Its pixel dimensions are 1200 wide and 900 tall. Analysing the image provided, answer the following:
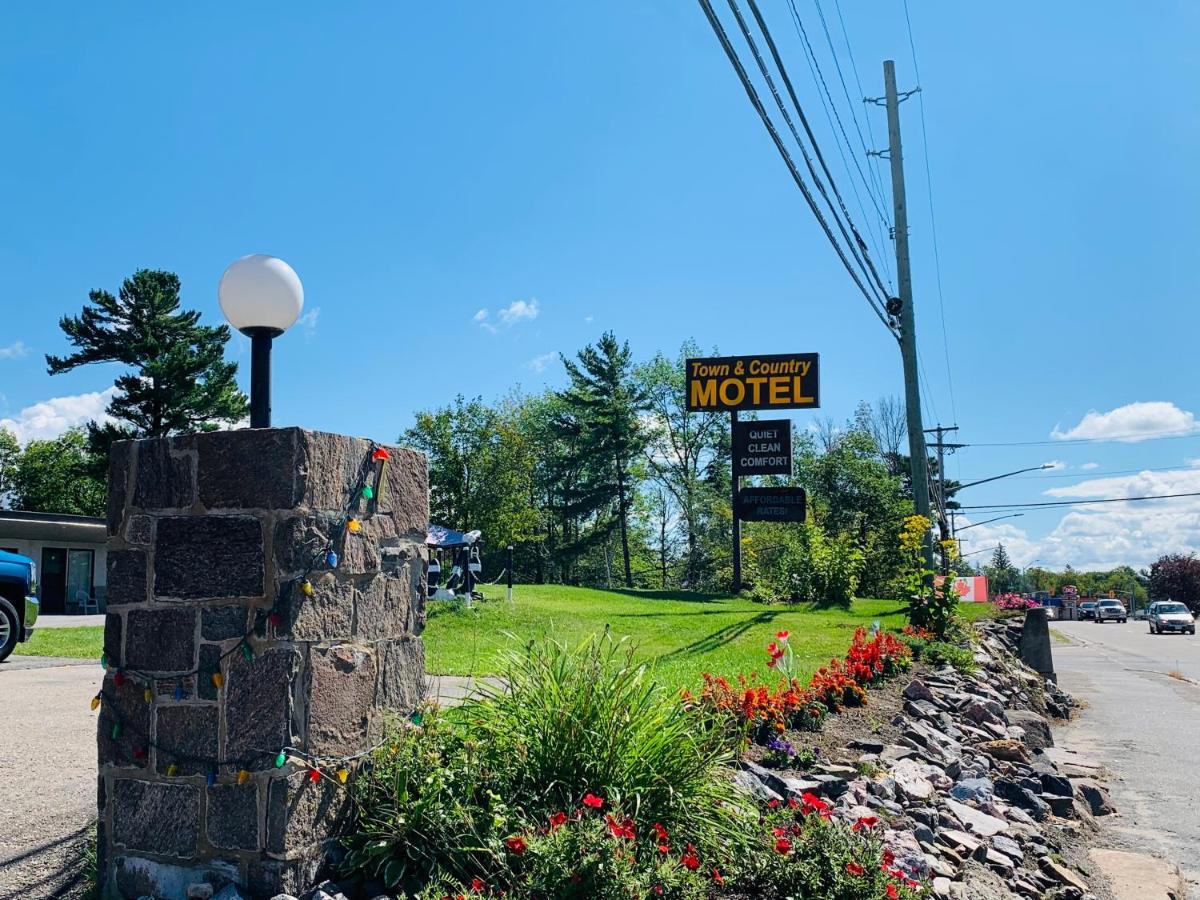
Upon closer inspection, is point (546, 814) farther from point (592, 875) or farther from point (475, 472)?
point (475, 472)

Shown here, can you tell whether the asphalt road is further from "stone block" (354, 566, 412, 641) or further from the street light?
the street light

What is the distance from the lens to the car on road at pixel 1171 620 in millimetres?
39094

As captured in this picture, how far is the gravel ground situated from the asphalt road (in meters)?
7.10

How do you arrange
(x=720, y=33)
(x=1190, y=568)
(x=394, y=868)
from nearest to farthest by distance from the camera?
1. (x=394, y=868)
2. (x=720, y=33)
3. (x=1190, y=568)

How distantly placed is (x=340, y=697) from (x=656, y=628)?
12741 mm

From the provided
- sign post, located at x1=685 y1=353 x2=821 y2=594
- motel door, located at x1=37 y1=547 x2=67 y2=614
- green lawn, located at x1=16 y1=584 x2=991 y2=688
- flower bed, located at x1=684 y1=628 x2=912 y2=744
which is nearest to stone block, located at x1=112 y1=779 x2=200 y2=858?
flower bed, located at x1=684 y1=628 x2=912 y2=744

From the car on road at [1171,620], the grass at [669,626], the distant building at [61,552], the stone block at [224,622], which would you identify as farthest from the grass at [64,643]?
the car on road at [1171,620]

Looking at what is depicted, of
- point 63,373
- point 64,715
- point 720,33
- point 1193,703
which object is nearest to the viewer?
point 720,33

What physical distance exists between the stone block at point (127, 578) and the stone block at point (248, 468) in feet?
1.32

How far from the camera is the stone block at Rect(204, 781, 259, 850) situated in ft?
11.6

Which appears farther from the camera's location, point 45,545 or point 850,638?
point 45,545

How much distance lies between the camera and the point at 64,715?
728 cm

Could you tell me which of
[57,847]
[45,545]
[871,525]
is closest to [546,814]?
[57,847]

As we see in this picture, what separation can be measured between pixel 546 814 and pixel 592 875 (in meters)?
0.60
